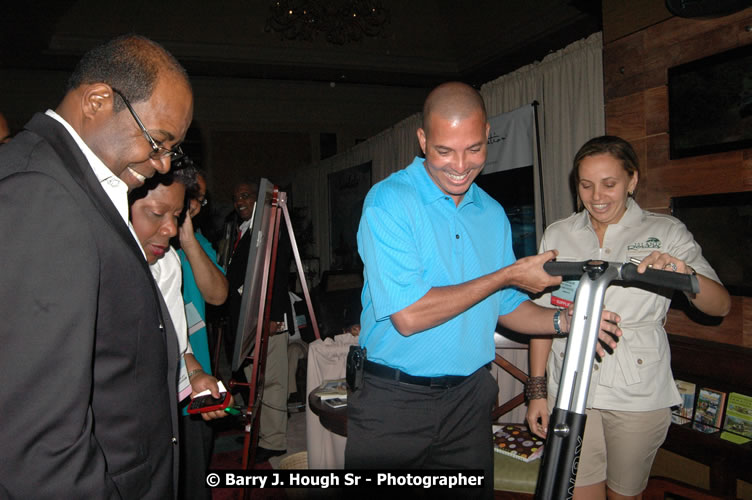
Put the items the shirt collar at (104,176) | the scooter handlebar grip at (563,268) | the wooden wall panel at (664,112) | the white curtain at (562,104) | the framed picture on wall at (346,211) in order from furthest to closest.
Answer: the framed picture on wall at (346,211) → the white curtain at (562,104) → the wooden wall panel at (664,112) → the scooter handlebar grip at (563,268) → the shirt collar at (104,176)

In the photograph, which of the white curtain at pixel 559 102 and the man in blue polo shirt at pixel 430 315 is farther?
the white curtain at pixel 559 102

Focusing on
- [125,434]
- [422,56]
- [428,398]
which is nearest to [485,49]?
[422,56]

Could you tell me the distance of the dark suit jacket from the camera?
2.75ft

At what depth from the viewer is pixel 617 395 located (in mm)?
1871

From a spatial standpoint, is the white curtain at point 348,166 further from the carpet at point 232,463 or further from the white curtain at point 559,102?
the carpet at point 232,463

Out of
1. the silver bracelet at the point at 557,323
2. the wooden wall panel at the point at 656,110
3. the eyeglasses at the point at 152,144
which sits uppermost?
the wooden wall panel at the point at 656,110

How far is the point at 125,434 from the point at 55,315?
1.25ft

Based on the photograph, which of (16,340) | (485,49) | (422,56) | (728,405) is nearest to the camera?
(16,340)

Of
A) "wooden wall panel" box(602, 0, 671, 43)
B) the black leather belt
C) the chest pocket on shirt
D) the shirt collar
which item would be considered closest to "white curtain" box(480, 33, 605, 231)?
"wooden wall panel" box(602, 0, 671, 43)

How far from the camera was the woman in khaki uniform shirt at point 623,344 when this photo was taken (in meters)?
1.86

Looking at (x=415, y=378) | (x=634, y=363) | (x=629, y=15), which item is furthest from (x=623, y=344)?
(x=629, y=15)

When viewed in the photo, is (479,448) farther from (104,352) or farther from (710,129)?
(710,129)

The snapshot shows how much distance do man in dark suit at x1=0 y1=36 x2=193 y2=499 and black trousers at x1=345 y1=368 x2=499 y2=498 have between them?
59cm

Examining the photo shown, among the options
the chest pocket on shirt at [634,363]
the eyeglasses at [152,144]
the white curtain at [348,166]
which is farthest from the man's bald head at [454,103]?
the white curtain at [348,166]
